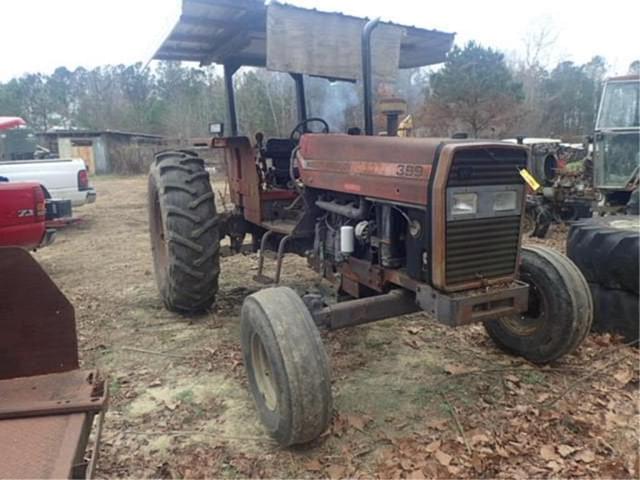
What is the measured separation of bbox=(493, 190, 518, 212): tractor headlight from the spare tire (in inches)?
61.0

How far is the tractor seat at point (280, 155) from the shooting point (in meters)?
4.84

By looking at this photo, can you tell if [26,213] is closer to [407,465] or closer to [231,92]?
[231,92]

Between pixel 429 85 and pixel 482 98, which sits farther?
pixel 429 85

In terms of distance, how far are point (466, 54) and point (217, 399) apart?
69.4 ft

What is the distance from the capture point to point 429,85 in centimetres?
2205

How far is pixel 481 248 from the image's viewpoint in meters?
2.83

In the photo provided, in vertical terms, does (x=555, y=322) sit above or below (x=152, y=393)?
above

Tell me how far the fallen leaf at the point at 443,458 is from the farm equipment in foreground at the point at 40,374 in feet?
5.15

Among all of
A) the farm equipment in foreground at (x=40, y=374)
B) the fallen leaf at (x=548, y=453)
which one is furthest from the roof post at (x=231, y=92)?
the fallen leaf at (x=548, y=453)

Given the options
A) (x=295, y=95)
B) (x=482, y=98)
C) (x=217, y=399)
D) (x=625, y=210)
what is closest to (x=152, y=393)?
(x=217, y=399)

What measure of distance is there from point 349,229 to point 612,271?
6.96ft

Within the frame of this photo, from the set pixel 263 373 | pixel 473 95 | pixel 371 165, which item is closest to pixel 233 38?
pixel 371 165

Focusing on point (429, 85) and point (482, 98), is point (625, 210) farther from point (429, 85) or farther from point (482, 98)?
point (429, 85)

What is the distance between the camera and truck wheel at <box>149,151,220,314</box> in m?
4.24
